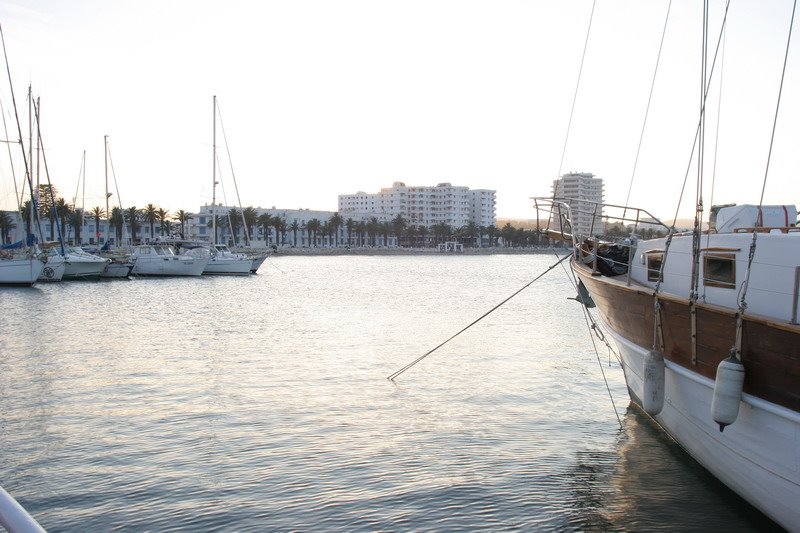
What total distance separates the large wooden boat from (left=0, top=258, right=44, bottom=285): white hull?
1881 inches

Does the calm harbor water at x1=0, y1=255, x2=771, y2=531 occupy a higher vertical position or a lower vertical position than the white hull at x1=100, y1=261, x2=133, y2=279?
higher

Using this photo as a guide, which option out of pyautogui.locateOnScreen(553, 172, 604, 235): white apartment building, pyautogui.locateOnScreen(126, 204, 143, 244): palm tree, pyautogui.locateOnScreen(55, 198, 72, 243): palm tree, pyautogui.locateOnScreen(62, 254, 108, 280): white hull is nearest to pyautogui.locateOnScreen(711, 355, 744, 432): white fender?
pyautogui.locateOnScreen(553, 172, 604, 235): white apartment building

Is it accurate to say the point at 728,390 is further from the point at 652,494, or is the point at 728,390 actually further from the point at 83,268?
the point at 83,268

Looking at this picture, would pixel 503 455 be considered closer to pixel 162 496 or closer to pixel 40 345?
pixel 162 496

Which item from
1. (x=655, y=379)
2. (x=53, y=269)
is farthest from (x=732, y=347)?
(x=53, y=269)

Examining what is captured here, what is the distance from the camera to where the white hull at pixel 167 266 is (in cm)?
6706

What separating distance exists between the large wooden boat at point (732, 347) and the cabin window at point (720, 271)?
15mm

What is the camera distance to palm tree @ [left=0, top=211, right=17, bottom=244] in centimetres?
12375

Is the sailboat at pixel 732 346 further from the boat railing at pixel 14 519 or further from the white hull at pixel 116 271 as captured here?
the white hull at pixel 116 271

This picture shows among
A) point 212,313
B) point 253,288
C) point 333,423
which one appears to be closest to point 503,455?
point 333,423

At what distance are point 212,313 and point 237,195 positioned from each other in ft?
147

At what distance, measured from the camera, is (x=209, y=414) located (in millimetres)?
13984

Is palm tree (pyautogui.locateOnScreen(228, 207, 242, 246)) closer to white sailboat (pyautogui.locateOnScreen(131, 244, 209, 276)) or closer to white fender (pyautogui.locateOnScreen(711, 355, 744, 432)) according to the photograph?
white sailboat (pyautogui.locateOnScreen(131, 244, 209, 276))

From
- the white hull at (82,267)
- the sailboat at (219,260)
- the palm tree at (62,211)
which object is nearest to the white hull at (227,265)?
the sailboat at (219,260)
